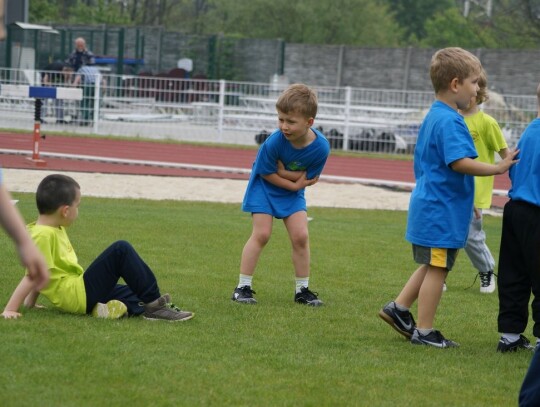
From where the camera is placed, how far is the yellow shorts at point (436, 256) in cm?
598

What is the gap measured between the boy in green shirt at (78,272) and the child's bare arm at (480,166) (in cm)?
189

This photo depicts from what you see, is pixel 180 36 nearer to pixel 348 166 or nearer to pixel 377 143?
pixel 377 143

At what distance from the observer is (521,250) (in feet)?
19.8

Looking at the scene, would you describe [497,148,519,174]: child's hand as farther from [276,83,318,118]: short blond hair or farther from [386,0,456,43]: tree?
[386,0,456,43]: tree

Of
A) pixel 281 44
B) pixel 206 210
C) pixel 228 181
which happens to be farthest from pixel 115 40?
pixel 206 210

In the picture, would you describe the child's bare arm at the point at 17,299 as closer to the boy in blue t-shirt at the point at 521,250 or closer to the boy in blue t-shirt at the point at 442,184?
the boy in blue t-shirt at the point at 442,184

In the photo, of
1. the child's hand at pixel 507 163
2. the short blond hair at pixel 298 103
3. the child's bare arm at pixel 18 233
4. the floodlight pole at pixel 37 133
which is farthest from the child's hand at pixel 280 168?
the floodlight pole at pixel 37 133

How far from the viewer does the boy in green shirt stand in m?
6.16

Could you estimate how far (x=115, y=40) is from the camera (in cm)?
4084

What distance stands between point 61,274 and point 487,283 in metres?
3.66

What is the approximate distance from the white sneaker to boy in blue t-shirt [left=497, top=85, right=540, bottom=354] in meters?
2.12

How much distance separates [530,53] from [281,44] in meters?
9.65

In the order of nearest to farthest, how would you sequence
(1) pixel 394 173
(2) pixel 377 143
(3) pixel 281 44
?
(1) pixel 394 173
(2) pixel 377 143
(3) pixel 281 44

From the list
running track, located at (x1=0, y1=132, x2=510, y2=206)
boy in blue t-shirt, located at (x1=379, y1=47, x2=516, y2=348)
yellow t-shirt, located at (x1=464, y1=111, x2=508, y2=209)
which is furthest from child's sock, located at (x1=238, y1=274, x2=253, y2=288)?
running track, located at (x1=0, y1=132, x2=510, y2=206)
